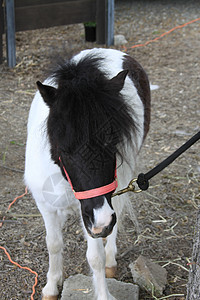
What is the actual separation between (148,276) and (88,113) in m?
1.33

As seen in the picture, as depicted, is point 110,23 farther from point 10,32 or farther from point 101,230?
point 101,230

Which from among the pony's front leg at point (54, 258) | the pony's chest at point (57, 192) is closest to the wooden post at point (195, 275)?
the pony's chest at point (57, 192)

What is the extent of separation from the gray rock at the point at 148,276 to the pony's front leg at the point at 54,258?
48 centimetres

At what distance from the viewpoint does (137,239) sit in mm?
3111

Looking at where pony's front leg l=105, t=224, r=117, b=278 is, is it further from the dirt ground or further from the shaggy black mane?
the shaggy black mane

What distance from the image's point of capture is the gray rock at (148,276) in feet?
8.46

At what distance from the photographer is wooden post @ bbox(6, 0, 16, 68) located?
6129 mm

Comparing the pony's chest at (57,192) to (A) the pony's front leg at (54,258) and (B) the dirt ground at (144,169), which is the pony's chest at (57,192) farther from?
(B) the dirt ground at (144,169)

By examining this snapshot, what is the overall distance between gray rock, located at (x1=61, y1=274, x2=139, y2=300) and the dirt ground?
0.13m

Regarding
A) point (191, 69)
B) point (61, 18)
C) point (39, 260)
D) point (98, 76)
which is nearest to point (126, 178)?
point (98, 76)

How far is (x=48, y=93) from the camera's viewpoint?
1870 millimetres

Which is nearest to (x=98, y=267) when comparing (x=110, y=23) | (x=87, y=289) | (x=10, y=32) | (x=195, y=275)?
(x=87, y=289)

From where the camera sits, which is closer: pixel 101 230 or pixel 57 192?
pixel 101 230

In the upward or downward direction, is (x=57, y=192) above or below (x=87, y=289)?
above
